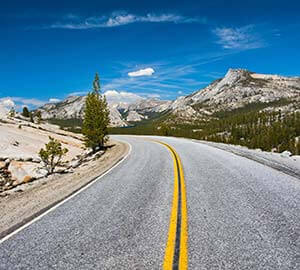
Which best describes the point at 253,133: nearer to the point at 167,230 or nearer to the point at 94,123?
the point at 94,123

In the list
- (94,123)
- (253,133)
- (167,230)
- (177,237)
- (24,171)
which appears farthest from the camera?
(253,133)

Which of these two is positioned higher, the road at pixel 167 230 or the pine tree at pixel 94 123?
the pine tree at pixel 94 123

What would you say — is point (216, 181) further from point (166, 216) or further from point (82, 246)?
point (82, 246)

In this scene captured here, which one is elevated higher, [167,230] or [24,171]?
[167,230]

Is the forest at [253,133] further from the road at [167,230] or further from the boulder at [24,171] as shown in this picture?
the road at [167,230]

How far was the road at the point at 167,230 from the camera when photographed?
4.04 m

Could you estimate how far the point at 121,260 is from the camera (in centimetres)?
406

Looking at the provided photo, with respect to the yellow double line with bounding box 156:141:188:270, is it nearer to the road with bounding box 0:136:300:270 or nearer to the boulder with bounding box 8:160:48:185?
the road with bounding box 0:136:300:270

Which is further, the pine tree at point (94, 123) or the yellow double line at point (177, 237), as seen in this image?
the pine tree at point (94, 123)

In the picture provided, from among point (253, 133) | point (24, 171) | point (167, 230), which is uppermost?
point (167, 230)

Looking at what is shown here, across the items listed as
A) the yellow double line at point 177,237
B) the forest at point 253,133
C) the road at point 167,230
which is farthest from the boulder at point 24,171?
the forest at point 253,133

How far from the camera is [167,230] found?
511 cm

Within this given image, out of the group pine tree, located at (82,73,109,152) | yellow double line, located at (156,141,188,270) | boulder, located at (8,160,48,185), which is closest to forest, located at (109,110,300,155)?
pine tree, located at (82,73,109,152)

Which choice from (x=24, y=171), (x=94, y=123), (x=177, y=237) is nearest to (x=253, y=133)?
(x=94, y=123)
